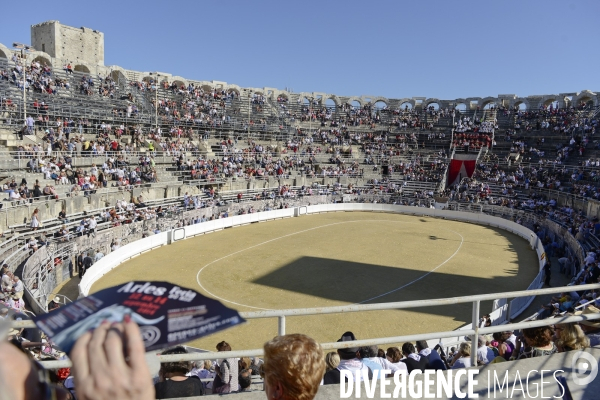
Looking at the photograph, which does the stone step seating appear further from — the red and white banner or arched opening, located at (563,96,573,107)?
arched opening, located at (563,96,573,107)

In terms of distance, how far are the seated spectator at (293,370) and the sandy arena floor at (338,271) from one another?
1050 cm

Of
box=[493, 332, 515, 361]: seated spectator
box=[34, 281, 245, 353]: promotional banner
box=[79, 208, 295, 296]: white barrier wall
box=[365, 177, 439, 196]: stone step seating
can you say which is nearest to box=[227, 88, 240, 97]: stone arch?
box=[365, 177, 439, 196]: stone step seating

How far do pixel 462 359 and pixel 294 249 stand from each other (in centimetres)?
1860

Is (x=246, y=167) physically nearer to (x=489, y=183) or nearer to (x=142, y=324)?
(x=489, y=183)

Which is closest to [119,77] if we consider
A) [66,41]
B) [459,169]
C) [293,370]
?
[66,41]

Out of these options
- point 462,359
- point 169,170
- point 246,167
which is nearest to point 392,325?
point 462,359

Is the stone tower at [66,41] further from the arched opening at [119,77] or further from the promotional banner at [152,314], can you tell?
the promotional banner at [152,314]

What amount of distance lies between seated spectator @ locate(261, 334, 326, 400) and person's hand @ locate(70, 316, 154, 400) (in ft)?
3.11

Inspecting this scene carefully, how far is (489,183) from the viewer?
4047 centimetres

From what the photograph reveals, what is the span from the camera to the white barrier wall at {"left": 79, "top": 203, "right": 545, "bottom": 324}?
16.6 meters

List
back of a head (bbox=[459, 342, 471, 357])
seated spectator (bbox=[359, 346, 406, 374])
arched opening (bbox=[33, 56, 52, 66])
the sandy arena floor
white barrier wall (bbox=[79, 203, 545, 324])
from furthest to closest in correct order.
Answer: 1. arched opening (bbox=[33, 56, 52, 66])
2. white barrier wall (bbox=[79, 203, 545, 324])
3. the sandy arena floor
4. back of a head (bbox=[459, 342, 471, 357])
5. seated spectator (bbox=[359, 346, 406, 374])

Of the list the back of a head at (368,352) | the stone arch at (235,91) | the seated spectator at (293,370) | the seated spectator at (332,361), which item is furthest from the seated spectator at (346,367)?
the stone arch at (235,91)

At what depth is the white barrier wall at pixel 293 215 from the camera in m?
16.6

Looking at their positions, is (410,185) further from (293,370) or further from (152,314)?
(152,314)
